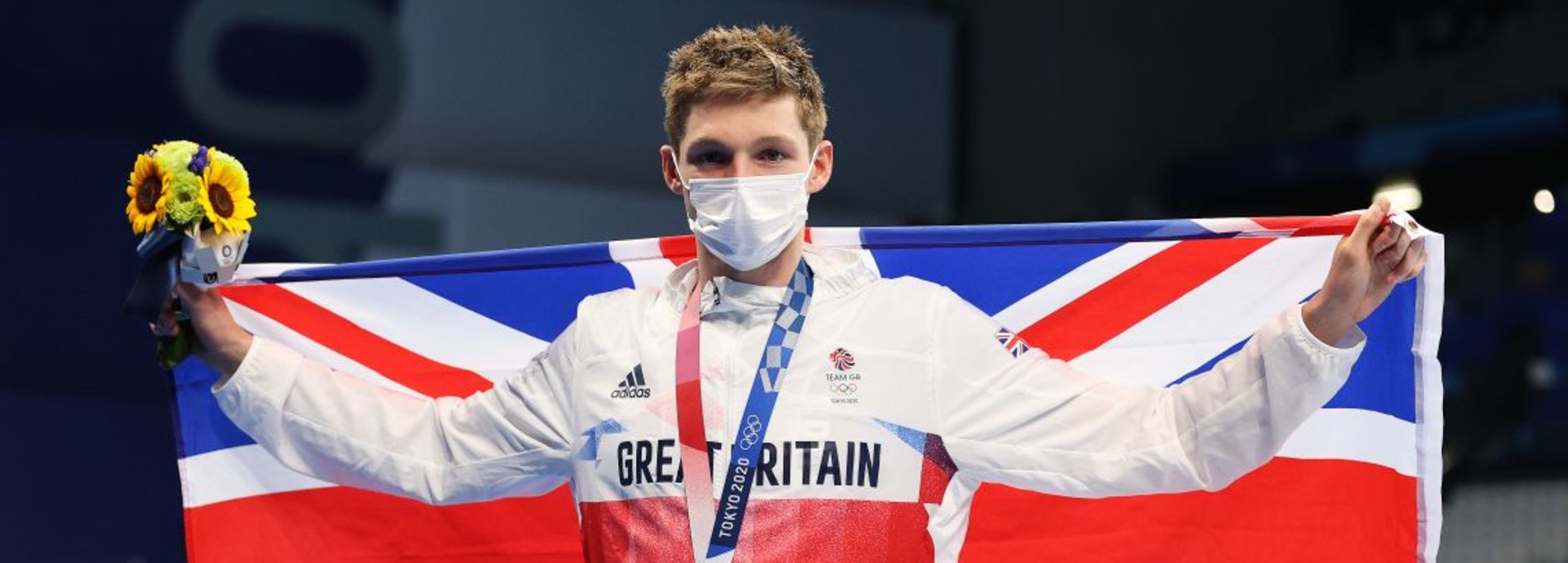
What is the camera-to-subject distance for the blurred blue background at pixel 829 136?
8.20 m

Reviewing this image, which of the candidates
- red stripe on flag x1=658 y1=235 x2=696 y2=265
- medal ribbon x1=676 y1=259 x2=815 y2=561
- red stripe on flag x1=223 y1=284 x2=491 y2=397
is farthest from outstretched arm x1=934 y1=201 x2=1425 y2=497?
red stripe on flag x1=223 y1=284 x2=491 y2=397

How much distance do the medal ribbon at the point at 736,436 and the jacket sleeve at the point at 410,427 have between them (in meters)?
0.24

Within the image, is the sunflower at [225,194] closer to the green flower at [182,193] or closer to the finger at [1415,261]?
the green flower at [182,193]

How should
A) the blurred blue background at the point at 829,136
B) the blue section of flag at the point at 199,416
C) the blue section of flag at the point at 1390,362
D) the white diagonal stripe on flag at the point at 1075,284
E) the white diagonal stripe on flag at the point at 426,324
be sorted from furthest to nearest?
the blurred blue background at the point at 829,136 → the white diagonal stripe on flag at the point at 426,324 → the blue section of flag at the point at 199,416 → the white diagonal stripe on flag at the point at 1075,284 → the blue section of flag at the point at 1390,362

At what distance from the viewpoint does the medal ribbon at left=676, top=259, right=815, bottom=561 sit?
A: 9.23ft

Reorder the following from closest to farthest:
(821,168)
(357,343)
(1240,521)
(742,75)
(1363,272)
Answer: (1363,272) → (742,75) → (821,168) → (1240,521) → (357,343)

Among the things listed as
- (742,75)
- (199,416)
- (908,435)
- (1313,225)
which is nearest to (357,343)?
(199,416)

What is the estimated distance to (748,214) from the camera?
9.39ft

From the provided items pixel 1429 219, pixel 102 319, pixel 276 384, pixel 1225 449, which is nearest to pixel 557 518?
pixel 276 384

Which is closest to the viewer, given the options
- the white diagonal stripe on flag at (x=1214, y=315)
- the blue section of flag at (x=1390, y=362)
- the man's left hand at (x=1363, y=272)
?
the man's left hand at (x=1363, y=272)

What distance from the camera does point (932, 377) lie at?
291 centimetres

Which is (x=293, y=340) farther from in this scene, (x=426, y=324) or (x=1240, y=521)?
(x=1240, y=521)

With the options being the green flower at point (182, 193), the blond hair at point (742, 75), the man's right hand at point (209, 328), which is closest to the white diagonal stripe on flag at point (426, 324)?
the man's right hand at point (209, 328)

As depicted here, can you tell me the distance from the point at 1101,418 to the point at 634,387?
0.72 meters
